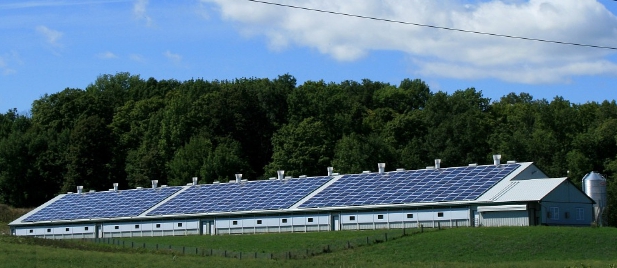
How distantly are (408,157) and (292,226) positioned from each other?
116ft

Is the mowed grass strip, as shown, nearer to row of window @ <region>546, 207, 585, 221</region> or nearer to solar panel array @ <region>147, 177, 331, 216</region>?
solar panel array @ <region>147, 177, 331, 216</region>

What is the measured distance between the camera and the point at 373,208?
73.7 meters

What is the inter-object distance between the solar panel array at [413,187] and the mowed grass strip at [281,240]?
3.53 metres

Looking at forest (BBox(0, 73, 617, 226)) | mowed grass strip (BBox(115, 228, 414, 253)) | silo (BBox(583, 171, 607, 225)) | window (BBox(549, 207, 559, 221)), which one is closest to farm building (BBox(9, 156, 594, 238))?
window (BBox(549, 207, 559, 221))

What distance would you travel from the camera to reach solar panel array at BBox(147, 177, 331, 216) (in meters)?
80.7

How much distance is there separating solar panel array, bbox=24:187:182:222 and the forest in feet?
54.3

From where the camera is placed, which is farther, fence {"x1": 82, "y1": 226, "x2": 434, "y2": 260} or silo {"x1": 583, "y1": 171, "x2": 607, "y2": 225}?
silo {"x1": 583, "y1": 171, "x2": 607, "y2": 225}

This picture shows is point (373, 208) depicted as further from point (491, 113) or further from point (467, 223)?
point (491, 113)

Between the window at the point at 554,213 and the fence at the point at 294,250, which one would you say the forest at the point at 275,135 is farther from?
the fence at the point at 294,250

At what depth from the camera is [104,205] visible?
93312 mm

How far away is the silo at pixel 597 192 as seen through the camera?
238 feet

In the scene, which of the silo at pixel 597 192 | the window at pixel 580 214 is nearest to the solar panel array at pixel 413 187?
the silo at pixel 597 192

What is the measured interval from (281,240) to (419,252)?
14.3 meters

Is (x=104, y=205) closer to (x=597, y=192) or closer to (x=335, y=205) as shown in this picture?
(x=335, y=205)
